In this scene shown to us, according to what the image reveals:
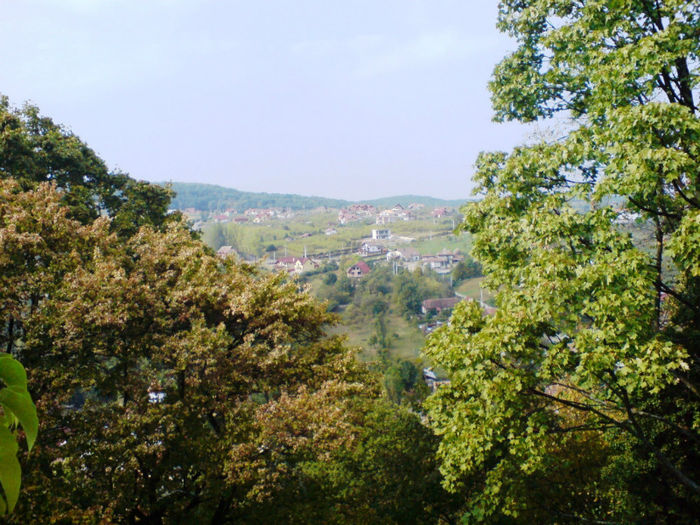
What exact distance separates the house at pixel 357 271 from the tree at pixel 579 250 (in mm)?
93121

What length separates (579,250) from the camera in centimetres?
664

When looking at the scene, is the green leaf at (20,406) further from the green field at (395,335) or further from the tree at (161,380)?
the green field at (395,335)

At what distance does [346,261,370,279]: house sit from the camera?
102850 mm

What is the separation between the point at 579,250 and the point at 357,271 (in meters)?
97.4

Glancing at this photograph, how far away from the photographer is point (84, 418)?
780 cm

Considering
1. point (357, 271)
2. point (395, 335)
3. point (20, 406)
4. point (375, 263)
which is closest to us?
point (20, 406)

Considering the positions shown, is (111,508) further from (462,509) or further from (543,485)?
(543,485)

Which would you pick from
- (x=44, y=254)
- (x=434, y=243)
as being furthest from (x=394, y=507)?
(x=434, y=243)

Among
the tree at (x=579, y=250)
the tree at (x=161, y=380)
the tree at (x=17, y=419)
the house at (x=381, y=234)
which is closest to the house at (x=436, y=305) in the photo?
the house at (x=381, y=234)

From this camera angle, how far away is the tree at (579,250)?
19.0 feet

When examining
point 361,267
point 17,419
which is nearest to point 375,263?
point 361,267

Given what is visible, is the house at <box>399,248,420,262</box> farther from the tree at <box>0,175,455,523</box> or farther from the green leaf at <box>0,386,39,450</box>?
the green leaf at <box>0,386,39,450</box>

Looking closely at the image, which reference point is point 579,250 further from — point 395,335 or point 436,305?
point 436,305

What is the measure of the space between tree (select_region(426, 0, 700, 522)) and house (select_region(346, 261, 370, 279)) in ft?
306
